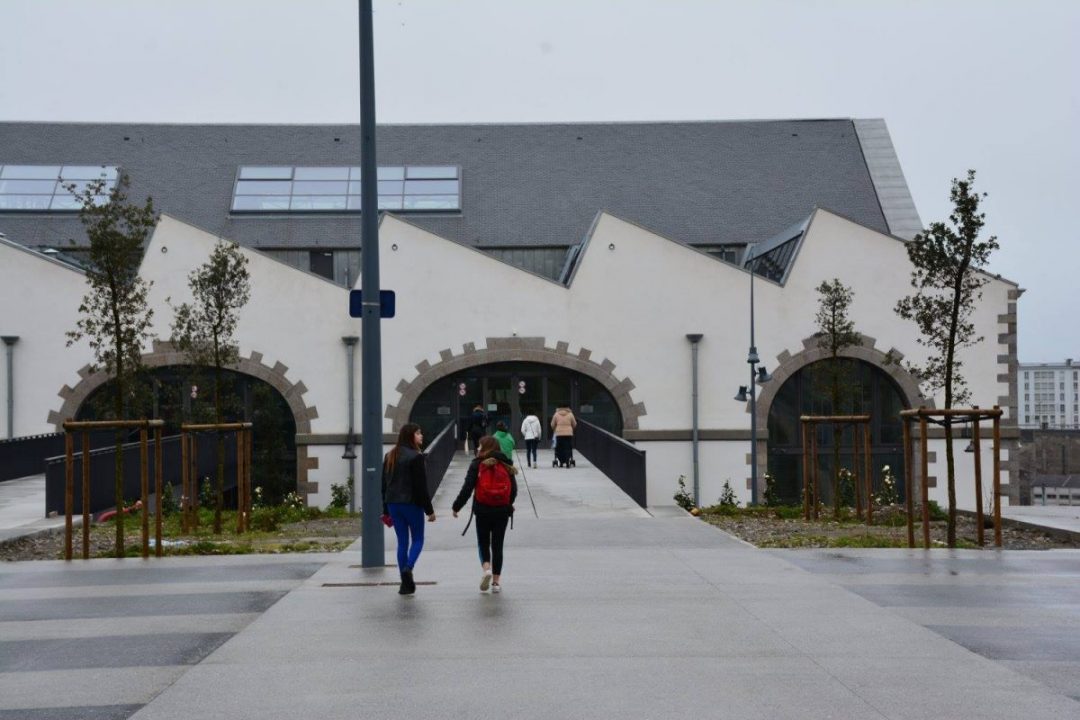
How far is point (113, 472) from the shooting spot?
22953 mm

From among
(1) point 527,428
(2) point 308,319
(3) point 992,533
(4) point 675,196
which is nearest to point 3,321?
(2) point 308,319

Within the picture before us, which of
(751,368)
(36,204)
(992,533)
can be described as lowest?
(992,533)

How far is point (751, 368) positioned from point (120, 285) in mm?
15843

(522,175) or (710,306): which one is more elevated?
(522,175)

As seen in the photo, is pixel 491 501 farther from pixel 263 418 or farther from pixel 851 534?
pixel 263 418

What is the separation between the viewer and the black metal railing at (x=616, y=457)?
73.0 ft

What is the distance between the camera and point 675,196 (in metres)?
41.0

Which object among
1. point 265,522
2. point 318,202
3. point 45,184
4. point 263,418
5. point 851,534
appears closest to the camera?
point 851,534

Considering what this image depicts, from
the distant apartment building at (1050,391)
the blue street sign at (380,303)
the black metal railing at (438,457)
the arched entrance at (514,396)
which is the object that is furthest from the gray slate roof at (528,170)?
the distant apartment building at (1050,391)

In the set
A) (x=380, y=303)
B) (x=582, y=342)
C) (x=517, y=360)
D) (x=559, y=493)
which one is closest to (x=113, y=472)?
(x=559, y=493)

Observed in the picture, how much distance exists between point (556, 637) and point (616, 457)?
54.7 ft

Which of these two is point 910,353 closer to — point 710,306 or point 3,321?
point 710,306

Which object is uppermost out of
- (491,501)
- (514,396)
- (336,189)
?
(336,189)

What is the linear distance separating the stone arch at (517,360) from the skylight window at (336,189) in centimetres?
882
